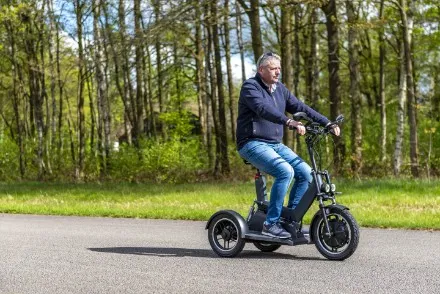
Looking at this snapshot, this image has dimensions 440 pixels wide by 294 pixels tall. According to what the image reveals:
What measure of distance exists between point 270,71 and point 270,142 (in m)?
0.74

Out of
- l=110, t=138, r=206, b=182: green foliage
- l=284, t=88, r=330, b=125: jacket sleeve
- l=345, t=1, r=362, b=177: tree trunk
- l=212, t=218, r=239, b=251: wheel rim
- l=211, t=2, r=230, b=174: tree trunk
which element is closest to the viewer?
l=284, t=88, r=330, b=125: jacket sleeve

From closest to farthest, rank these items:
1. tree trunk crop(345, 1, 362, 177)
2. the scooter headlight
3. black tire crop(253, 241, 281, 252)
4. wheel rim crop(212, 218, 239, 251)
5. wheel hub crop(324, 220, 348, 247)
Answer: wheel hub crop(324, 220, 348, 247) → the scooter headlight → wheel rim crop(212, 218, 239, 251) → black tire crop(253, 241, 281, 252) → tree trunk crop(345, 1, 362, 177)

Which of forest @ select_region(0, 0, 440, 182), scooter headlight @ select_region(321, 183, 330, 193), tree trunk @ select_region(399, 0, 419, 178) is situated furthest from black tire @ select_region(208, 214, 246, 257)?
tree trunk @ select_region(399, 0, 419, 178)

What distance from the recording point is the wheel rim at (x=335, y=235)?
7078 mm

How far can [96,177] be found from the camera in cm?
2734

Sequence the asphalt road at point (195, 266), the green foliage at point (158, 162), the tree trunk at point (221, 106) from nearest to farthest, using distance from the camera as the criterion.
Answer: the asphalt road at point (195, 266) < the green foliage at point (158, 162) < the tree trunk at point (221, 106)

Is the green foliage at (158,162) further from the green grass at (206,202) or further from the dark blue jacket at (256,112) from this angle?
the dark blue jacket at (256,112)

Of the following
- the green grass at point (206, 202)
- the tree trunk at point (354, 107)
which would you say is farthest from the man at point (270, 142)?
the tree trunk at point (354, 107)

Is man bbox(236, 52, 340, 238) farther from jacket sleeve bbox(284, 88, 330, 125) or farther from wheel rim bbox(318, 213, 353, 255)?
wheel rim bbox(318, 213, 353, 255)

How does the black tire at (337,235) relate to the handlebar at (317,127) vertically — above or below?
below

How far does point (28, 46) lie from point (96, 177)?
7.70 metres

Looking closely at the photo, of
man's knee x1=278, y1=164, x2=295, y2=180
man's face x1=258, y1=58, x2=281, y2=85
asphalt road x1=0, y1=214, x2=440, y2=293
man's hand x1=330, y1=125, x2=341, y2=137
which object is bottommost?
asphalt road x1=0, y1=214, x2=440, y2=293

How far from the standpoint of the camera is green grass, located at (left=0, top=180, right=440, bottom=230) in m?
12.1

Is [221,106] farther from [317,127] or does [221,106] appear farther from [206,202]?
[317,127]
